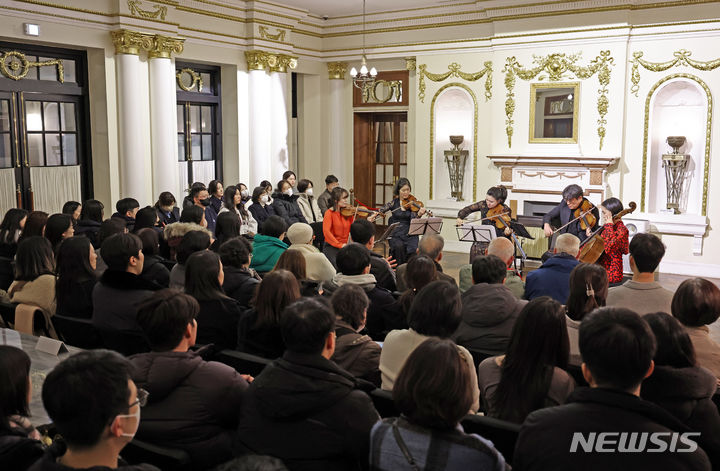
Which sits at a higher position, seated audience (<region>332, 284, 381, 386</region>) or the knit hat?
the knit hat

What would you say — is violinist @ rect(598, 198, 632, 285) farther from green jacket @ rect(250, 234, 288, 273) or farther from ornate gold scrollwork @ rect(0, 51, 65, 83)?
ornate gold scrollwork @ rect(0, 51, 65, 83)

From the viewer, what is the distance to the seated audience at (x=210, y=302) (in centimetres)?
343

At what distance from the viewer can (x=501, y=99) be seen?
9656mm

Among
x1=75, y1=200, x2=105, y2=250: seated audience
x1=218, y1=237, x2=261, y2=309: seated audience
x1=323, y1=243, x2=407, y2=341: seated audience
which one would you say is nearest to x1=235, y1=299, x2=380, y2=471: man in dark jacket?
x1=323, y1=243, x2=407, y2=341: seated audience

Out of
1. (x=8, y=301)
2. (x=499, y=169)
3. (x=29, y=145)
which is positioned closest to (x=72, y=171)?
(x=29, y=145)

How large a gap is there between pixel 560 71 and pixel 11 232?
282 inches

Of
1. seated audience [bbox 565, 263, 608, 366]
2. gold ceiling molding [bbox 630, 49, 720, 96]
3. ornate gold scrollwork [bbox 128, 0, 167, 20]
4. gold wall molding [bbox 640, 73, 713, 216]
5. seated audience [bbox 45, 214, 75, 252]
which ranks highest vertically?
ornate gold scrollwork [bbox 128, 0, 167, 20]

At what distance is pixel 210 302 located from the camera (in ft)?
11.3

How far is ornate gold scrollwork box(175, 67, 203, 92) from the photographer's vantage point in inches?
370

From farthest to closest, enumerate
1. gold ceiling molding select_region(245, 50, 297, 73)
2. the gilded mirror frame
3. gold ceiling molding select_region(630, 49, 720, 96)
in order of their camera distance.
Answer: gold ceiling molding select_region(245, 50, 297, 73) < the gilded mirror frame < gold ceiling molding select_region(630, 49, 720, 96)

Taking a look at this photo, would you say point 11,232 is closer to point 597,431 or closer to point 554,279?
point 554,279

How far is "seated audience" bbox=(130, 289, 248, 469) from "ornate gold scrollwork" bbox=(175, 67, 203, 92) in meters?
7.61

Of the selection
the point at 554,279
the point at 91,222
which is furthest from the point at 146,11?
the point at 554,279

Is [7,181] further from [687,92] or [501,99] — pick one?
[687,92]
